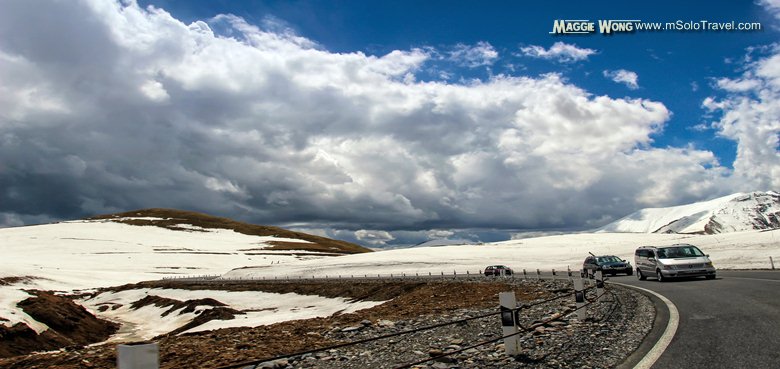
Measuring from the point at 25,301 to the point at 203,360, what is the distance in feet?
106

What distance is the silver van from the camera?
85.2ft

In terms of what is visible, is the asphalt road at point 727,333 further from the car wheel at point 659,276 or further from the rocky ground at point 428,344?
the car wheel at point 659,276

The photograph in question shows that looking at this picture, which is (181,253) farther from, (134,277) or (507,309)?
(507,309)

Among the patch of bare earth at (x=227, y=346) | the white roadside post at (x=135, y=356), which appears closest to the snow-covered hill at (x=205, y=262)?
the patch of bare earth at (x=227, y=346)

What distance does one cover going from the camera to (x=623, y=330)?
11.8 meters

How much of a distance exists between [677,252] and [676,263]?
5.79ft

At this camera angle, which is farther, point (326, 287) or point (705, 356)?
point (326, 287)

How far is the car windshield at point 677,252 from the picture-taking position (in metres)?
27.4

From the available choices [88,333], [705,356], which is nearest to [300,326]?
[705,356]

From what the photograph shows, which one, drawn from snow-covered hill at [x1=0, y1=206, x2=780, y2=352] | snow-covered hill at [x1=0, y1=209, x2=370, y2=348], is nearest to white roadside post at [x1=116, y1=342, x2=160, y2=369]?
snow-covered hill at [x1=0, y1=206, x2=780, y2=352]

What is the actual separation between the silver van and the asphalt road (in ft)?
31.1

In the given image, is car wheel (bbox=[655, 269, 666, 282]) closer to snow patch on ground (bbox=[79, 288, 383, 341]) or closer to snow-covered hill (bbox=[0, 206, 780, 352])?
snow patch on ground (bbox=[79, 288, 383, 341])

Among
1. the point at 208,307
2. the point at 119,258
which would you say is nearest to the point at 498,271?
the point at 208,307

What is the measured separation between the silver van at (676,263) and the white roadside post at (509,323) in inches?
806
